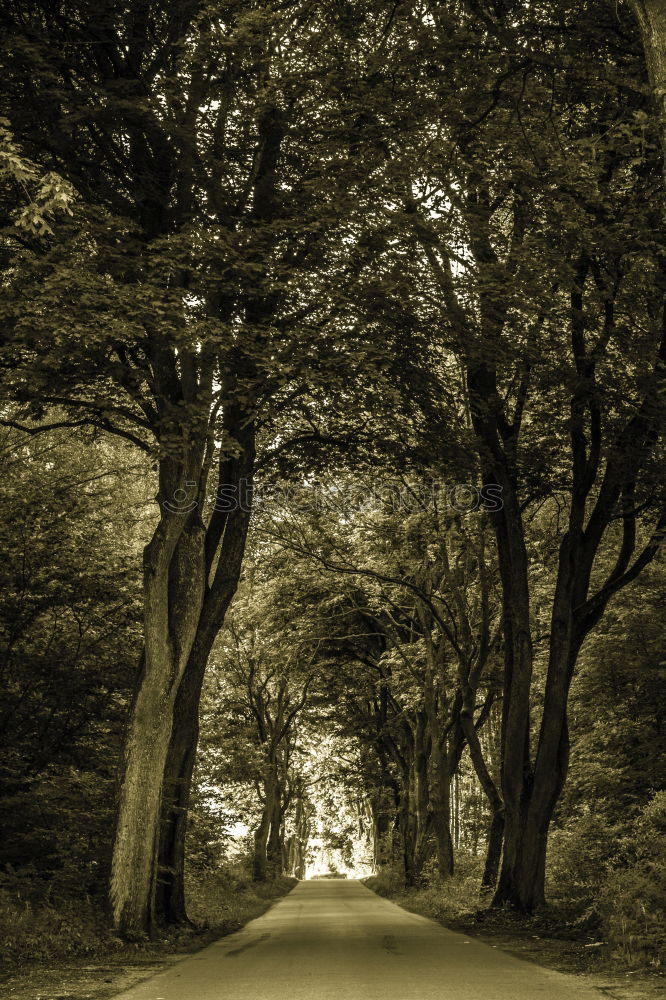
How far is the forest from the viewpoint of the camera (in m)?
12.2

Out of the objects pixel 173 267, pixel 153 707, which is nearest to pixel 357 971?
pixel 153 707

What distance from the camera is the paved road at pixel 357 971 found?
8641mm

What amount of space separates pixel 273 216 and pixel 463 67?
4601mm

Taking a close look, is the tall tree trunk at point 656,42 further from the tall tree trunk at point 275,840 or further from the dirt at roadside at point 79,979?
the tall tree trunk at point 275,840

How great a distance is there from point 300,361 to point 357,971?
7.66 metres

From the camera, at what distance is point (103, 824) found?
17.2 meters

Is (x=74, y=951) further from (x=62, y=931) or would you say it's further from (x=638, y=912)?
(x=638, y=912)

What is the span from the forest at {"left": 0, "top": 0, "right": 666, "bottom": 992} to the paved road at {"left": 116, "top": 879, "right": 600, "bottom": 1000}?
1.40 metres

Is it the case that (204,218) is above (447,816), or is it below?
above

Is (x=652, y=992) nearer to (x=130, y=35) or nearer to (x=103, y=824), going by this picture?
(x=103, y=824)

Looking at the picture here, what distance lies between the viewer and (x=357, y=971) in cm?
1062

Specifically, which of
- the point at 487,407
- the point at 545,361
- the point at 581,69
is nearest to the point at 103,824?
the point at 487,407

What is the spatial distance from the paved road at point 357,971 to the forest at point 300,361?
A: 1397 mm

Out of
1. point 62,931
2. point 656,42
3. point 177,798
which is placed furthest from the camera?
point 177,798
